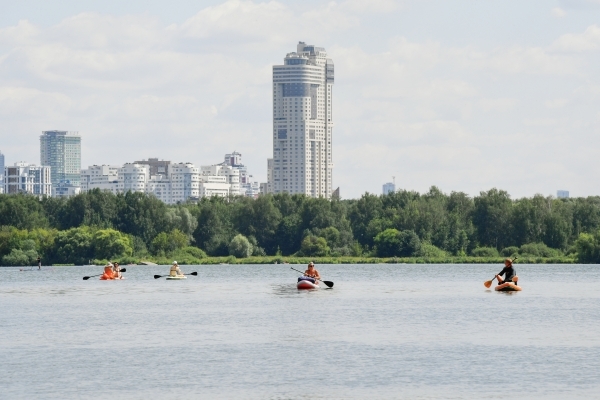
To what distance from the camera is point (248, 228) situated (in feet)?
438

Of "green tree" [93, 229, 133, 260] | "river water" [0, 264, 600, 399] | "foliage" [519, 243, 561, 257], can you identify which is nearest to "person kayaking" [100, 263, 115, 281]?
"river water" [0, 264, 600, 399]

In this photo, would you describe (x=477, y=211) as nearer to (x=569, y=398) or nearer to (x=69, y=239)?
(x=69, y=239)

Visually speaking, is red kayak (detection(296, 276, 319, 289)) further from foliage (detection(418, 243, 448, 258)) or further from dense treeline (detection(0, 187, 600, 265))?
foliage (detection(418, 243, 448, 258))

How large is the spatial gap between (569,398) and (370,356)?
8675mm

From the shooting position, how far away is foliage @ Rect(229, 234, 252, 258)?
127m

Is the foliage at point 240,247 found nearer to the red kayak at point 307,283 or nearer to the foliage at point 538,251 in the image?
the foliage at point 538,251

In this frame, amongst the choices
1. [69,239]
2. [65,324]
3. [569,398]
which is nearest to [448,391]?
[569,398]

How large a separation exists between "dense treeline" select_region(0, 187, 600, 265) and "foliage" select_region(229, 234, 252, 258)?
0.10 meters

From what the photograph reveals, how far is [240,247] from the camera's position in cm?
12725

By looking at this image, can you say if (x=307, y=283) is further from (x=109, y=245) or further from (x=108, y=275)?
(x=109, y=245)

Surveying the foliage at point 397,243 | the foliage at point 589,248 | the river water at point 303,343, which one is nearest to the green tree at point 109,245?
the foliage at point 397,243

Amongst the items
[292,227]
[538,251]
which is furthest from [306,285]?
[292,227]

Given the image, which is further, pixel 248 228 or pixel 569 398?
pixel 248 228

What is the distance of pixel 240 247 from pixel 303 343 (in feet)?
288
